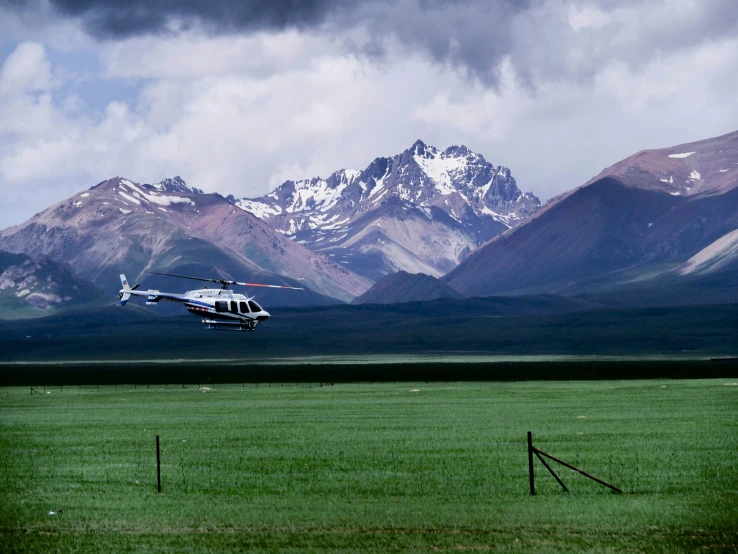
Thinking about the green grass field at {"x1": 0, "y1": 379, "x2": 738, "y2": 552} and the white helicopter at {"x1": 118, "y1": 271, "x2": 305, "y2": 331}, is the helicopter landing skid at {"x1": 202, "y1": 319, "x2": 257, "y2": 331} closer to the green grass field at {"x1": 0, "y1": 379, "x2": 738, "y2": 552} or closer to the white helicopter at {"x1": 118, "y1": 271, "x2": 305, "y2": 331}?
the white helicopter at {"x1": 118, "y1": 271, "x2": 305, "y2": 331}

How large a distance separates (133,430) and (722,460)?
3871 centimetres

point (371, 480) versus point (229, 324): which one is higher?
point (229, 324)

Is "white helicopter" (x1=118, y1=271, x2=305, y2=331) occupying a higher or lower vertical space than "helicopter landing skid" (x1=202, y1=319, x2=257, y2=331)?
higher

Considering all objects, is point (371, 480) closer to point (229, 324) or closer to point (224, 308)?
point (224, 308)

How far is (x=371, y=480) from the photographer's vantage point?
156 ft

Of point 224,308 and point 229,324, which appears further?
point 229,324

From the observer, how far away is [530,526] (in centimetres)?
3609

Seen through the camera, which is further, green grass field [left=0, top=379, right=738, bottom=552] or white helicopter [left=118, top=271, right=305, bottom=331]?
white helicopter [left=118, top=271, right=305, bottom=331]

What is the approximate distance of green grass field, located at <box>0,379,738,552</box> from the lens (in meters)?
34.9

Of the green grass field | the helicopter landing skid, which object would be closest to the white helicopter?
the helicopter landing skid

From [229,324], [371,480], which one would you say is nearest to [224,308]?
[229,324]

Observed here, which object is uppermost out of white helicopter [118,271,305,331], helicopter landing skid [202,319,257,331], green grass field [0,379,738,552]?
white helicopter [118,271,305,331]

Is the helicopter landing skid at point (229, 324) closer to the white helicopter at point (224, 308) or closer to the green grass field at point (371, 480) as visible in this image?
the white helicopter at point (224, 308)

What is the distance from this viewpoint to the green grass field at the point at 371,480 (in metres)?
34.9
